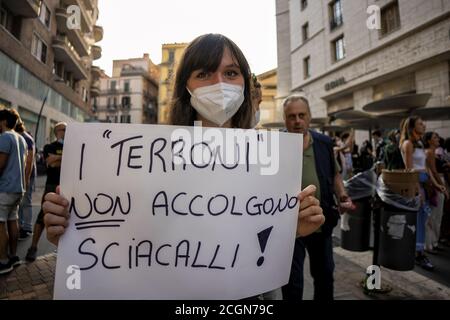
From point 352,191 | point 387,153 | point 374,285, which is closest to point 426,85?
point 387,153

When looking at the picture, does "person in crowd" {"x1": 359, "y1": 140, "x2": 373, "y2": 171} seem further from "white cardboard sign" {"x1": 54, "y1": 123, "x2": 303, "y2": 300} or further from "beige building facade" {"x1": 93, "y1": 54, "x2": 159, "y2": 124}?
"beige building facade" {"x1": 93, "y1": 54, "x2": 159, "y2": 124}

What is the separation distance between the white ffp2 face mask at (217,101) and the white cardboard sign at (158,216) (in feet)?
0.98

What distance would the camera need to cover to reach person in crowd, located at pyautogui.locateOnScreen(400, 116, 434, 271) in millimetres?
3532

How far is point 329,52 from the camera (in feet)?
55.5

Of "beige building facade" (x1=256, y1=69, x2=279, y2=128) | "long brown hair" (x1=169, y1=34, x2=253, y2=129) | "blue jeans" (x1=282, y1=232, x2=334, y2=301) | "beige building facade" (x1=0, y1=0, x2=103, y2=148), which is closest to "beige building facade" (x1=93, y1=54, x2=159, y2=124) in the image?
"beige building facade" (x1=0, y1=0, x2=103, y2=148)

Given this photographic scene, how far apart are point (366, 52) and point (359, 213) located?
13.4 metres

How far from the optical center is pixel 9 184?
3.16 m

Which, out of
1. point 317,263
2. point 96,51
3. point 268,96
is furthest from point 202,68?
point 268,96

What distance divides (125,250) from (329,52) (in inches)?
753

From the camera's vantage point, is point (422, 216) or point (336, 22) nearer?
point (422, 216)

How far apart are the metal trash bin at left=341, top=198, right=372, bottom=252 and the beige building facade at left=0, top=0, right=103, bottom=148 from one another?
852 centimetres

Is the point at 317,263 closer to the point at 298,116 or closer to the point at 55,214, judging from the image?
the point at 298,116

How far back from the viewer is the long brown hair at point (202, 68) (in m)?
1.23
